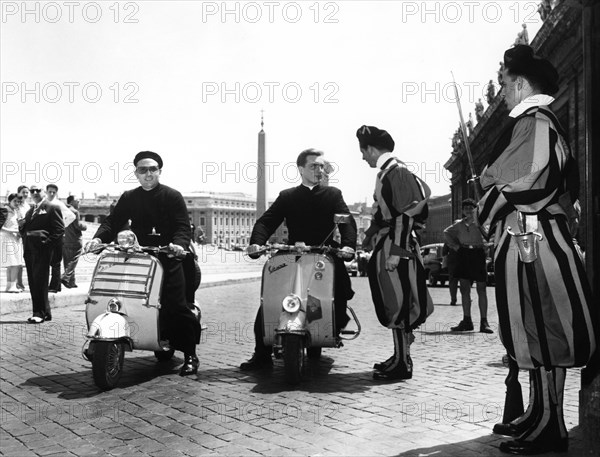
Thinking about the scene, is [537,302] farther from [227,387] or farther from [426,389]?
[227,387]

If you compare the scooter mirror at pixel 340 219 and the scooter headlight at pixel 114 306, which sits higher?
the scooter mirror at pixel 340 219

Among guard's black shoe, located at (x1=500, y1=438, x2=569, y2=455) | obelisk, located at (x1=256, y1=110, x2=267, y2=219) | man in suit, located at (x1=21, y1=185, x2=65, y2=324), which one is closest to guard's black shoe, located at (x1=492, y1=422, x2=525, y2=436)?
guard's black shoe, located at (x1=500, y1=438, x2=569, y2=455)

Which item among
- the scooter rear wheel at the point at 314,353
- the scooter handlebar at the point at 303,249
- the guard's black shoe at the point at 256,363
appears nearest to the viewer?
the scooter handlebar at the point at 303,249

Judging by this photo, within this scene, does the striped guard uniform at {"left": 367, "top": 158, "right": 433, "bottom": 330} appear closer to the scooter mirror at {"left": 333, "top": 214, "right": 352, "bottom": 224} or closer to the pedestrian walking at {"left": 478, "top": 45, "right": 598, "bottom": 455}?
the scooter mirror at {"left": 333, "top": 214, "right": 352, "bottom": 224}

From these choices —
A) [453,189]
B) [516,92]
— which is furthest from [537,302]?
[453,189]

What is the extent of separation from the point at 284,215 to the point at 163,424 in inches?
103

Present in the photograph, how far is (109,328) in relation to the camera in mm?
5695

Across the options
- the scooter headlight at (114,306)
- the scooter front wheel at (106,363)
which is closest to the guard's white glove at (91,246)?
the scooter headlight at (114,306)

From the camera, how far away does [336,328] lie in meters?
6.38

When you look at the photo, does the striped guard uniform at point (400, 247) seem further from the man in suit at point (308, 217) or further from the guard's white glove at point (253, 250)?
the guard's white glove at point (253, 250)

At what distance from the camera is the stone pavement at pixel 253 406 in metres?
4.17

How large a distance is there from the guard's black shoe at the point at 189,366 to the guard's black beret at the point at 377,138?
231cm

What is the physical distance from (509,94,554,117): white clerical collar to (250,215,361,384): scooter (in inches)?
93.1

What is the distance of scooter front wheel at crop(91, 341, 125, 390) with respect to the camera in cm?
562
